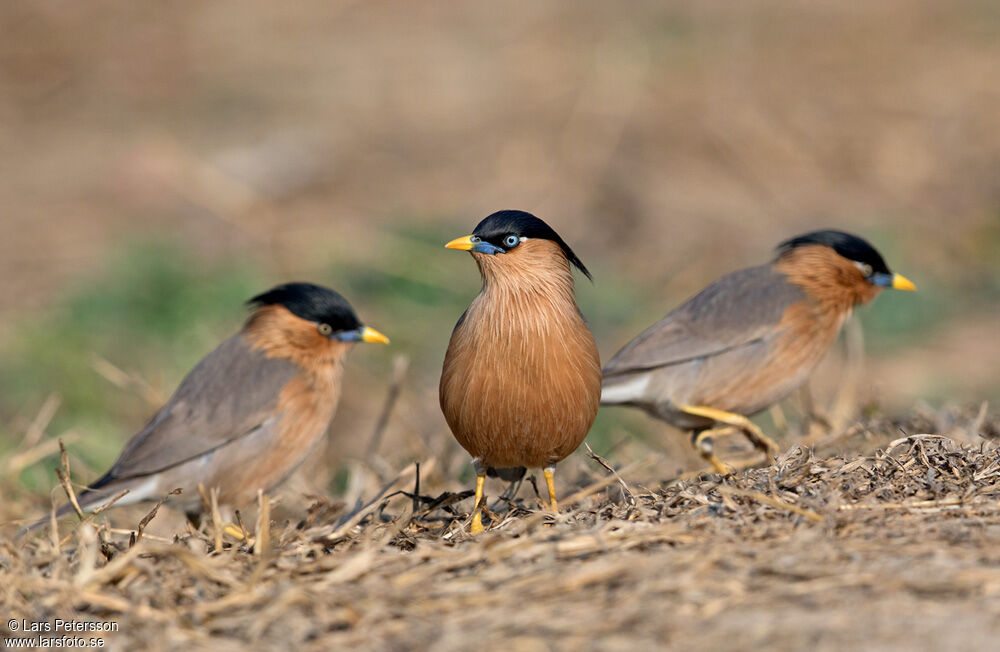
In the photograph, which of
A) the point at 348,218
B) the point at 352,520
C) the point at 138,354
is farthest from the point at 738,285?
the point at 348,218

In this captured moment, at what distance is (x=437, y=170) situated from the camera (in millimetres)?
14141

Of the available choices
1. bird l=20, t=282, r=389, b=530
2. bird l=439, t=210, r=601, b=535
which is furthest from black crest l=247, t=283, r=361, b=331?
bird l=439, t=210, r=601, b=535

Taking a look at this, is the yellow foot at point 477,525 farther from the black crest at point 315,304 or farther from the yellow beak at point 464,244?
the black crest at point 315,304

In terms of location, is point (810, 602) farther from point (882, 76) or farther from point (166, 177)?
point (882, 76)

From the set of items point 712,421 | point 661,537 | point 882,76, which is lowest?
point 712,421

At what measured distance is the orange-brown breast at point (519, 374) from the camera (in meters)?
4.97

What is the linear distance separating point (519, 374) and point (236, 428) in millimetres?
2232

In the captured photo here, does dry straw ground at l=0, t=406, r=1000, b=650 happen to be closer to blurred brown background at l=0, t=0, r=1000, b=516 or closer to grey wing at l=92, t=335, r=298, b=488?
grey wing at l=92, t=335, r=298, b=488

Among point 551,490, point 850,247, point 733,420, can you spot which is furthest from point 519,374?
point 850,247

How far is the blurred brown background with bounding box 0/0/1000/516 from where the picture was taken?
9641 mm

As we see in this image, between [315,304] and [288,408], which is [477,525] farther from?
[315,304]

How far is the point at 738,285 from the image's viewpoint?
7254mm

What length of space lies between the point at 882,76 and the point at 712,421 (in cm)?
990

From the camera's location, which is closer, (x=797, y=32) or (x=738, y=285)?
(x=738, y=285)
